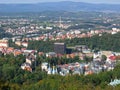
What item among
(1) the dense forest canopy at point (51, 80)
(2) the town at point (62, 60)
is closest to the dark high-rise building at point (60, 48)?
(2) the town at point (62, 60)

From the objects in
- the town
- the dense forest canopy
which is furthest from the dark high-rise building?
the dense forest canopy

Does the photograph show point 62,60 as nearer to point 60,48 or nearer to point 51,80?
point 60,48

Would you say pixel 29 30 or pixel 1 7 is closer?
pixel 29 30

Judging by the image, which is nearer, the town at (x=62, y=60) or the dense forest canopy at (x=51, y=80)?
the dense forest canopy at (x=51, y=80)

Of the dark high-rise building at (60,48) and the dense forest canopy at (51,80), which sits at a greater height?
the dense forest canopy at (51,80)

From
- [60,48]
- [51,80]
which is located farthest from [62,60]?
[51,80]

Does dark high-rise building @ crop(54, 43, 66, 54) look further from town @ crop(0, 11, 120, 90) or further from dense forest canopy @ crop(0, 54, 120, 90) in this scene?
dense forest canopy @ crop(0, 54, 120, 90)

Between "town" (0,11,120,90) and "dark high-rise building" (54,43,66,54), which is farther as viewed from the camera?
"dark high-rise building" (54,43,66,54)

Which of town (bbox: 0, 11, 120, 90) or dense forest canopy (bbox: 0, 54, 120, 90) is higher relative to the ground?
dense forest canopy (bbox: 0, 54, 120, 90)

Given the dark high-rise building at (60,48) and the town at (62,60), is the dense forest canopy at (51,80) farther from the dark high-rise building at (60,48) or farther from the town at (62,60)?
the dark high-rise building at (60,48)

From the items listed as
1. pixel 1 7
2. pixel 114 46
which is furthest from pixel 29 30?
pixel 1 7

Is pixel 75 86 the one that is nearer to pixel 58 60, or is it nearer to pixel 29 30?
pixel 58 60
